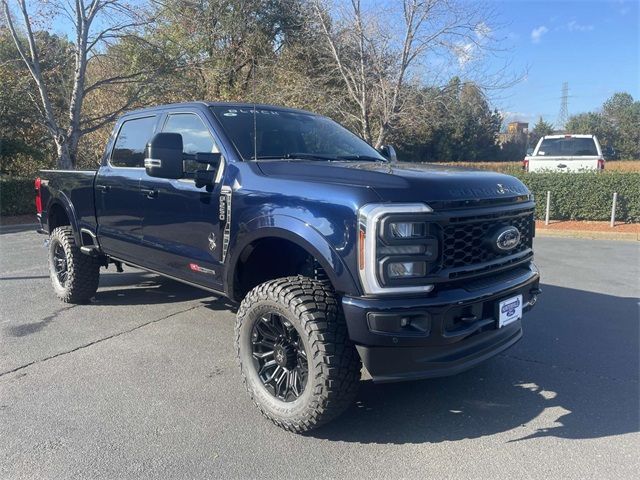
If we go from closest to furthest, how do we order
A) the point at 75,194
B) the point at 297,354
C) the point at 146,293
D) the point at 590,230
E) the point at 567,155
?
1. the point at 297,354
2. the point at 75,194
3. the point at 146,293
4. the point at 590,230
5. the point at 567,155

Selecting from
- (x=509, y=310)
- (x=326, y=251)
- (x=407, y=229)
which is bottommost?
(x=509, y=310)

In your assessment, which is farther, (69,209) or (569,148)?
(569,148)

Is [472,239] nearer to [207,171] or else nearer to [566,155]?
[207,171]

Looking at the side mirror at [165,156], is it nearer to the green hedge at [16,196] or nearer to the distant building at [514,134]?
the green hedge at [16,196]

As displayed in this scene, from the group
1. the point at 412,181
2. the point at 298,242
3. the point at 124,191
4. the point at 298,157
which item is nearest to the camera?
the point at 412,181

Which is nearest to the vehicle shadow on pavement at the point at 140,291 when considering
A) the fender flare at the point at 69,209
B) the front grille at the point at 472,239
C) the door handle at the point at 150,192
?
the fender flare at the point at 69,209

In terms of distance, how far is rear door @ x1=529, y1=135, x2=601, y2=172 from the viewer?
13609mm

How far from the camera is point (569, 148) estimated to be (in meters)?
14.4

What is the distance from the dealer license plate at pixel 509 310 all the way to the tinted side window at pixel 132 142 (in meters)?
3.25

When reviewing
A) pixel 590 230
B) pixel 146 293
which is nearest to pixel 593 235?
pixel 590 230

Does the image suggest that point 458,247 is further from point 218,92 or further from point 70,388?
point 218,92

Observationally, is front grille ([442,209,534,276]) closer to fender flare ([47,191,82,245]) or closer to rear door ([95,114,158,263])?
rear door ([95,114,158,263])

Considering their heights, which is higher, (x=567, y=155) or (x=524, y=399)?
(x=567, y=155)

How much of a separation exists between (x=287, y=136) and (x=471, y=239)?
1.83 m
